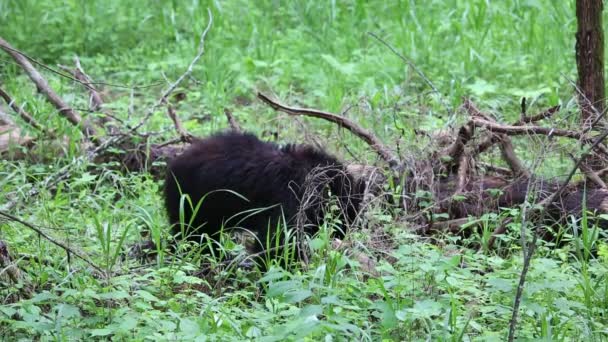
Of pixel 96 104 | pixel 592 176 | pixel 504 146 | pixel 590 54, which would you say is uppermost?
pixel 590 54

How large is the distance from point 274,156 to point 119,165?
1694 mm

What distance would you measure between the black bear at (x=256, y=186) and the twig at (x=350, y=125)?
37cm

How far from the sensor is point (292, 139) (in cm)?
607

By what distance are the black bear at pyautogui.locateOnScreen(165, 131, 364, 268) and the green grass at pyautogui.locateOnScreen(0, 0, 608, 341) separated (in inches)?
11.9

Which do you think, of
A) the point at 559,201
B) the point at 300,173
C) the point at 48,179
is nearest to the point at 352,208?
the point at 300,173

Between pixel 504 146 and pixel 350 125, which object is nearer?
pixel 504 146

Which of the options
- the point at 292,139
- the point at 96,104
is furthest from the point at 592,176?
the point at 96,104

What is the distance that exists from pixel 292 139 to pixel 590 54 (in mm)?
2111

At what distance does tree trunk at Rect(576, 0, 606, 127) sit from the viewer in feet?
16.9

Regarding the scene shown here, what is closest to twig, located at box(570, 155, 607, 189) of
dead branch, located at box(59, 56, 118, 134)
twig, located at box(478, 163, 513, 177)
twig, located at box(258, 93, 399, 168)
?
twig, located at box(478, 163, 513, 177)

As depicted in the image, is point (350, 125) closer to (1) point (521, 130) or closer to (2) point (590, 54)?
(1) point (521, 130)

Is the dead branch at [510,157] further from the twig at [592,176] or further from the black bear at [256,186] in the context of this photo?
the black bear at [256,186]

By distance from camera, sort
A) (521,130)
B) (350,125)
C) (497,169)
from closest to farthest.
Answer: (521,130) → (497,169) → (350,125)

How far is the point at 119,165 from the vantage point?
19.9 ft
